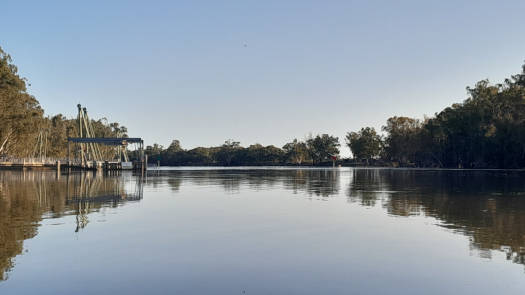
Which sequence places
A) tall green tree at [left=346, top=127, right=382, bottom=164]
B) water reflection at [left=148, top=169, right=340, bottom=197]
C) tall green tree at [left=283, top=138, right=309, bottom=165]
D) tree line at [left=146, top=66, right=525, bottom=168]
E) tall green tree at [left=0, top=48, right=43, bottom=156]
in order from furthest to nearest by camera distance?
1. tall green tree at [left=283, top=138, right=309, bottom=165]
2. tall green tree at [left=346, top=127, right=382, bottom=164]
3. tree line at [left=146, top=66, right=525, bottom=168]
4. tall green tree at [left=0, top=48, right=43, bottom=156]
5. water reflection at [left=148, top=169, right=340, bottom=197]

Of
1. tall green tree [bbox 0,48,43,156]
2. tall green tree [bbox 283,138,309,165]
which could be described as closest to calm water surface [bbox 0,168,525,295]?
tall green tree [bbox 0,48,43,156]

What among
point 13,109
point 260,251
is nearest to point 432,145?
point 13,109

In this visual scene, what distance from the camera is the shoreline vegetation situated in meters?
68.3

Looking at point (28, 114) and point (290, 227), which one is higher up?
point (28, 114)

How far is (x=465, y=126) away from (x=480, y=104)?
6.71 meters

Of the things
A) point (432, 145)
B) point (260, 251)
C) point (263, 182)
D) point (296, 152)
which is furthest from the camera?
point (296, 152)

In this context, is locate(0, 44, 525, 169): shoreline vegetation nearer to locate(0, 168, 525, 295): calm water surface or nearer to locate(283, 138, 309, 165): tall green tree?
locate(283, 138, 309, 165): tall green tree

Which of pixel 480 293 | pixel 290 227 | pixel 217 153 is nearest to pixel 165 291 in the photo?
pixel 480 293

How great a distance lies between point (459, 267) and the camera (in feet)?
25.6

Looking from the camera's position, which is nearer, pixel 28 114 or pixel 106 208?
pixel 106 208

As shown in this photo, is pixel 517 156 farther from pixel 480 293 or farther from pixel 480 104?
pixel 480 293

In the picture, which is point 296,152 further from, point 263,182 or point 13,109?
point 263,182

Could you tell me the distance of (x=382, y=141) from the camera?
153m

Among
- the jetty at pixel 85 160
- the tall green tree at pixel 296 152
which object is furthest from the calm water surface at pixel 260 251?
the tall green tree at pixel 296 152
